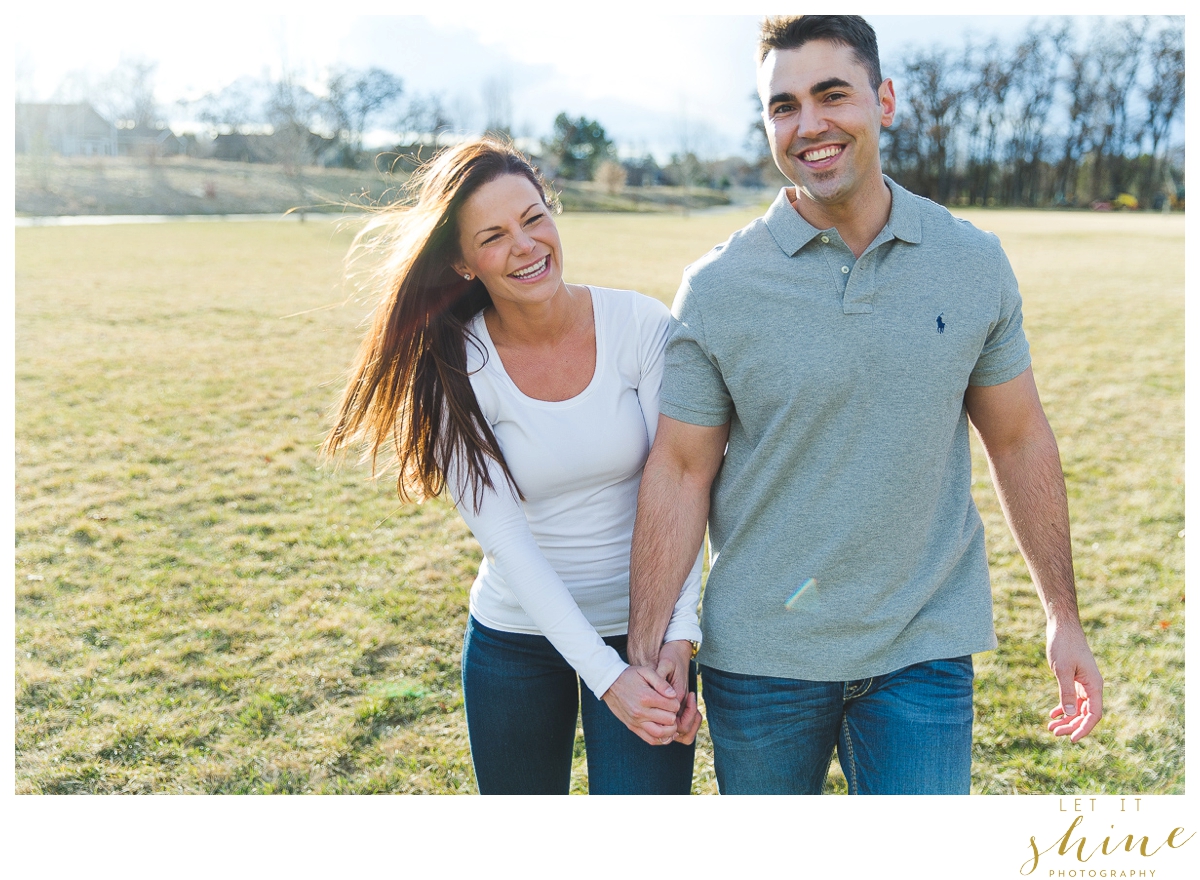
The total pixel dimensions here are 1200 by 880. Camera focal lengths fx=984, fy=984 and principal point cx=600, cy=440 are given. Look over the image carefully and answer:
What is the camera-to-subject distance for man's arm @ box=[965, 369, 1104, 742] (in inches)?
95.7

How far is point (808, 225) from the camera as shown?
235 centimetres

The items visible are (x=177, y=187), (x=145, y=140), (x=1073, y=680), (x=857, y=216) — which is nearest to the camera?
(x=857, y=216)

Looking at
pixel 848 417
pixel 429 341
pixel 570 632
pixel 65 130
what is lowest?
pixel 570 632

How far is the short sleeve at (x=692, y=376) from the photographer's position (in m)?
2.36

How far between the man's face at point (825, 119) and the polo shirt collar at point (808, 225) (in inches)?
2.9

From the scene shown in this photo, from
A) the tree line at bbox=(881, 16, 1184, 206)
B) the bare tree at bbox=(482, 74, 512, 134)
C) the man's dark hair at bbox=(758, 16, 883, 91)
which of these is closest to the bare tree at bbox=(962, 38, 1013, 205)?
the tree line at bbox=(881, 16, 1184, 206)

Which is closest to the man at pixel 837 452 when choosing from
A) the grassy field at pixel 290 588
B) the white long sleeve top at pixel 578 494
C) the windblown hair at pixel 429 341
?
the white long sleeve top at pixel 578 494

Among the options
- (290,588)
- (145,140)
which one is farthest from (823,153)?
(145,140)

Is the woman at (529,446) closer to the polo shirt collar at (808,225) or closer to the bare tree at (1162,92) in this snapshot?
the polo shirt collar at (808,225)

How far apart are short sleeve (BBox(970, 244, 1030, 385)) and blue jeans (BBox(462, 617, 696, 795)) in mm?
1152

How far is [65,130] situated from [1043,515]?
5974 centimetres

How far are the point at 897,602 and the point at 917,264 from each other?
0.79m

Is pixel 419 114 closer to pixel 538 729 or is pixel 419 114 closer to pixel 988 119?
pixel 988 119
